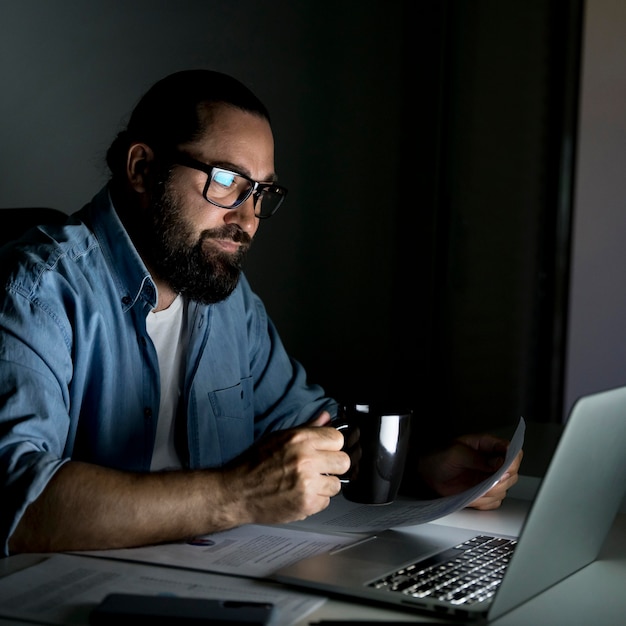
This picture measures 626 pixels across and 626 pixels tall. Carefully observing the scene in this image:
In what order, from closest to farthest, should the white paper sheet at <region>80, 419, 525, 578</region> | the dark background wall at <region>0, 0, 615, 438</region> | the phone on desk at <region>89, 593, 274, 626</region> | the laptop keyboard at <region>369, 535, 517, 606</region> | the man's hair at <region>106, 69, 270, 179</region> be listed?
1. the phone on desk at <region>89, 593, 274, 626</region>
2. the laptop keyboard at <region>369, 535, 517, 606</region>
3. the white paper sheet at <region>80, 419, 525, 578</region>
4. the man's hair at <region>106, 69, 270, 179</region>
5. the dark background wall at <region>0, 0, 615, 438</region>

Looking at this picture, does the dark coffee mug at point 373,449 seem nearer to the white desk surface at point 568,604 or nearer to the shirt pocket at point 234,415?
the white desk surface at point 568,604

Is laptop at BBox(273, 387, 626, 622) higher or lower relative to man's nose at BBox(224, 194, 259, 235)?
lower

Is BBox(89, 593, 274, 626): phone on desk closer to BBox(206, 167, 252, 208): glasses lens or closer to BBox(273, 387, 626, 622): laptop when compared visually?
BBox(273, 387, 626, 622): laptop

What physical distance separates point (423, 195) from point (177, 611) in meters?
2.76

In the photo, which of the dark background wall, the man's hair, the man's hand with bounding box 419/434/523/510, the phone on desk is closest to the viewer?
the phone on desk

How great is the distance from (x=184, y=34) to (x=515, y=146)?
128cm

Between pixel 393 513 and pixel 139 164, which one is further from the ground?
pixel 139 164

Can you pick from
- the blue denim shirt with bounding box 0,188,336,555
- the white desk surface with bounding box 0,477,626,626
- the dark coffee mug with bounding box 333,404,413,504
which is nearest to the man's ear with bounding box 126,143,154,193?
the blue denim shirt with bounding box 0,188,336,555

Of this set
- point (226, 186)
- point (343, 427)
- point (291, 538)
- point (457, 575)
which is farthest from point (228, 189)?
point (457, 575)

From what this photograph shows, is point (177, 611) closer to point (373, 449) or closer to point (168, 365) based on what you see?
point (373, 449)

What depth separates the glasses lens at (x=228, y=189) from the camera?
1546 mm

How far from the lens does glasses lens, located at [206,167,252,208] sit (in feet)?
5.07

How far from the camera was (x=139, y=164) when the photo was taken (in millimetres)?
1639

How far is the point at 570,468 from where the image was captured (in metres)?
0.78
